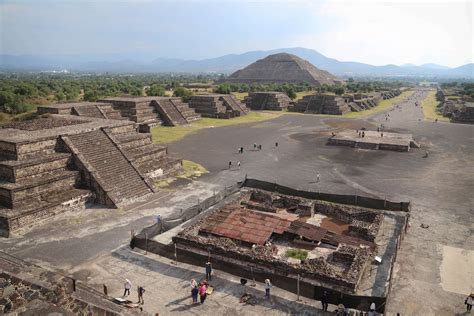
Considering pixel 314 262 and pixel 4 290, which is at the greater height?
pixel 4 290

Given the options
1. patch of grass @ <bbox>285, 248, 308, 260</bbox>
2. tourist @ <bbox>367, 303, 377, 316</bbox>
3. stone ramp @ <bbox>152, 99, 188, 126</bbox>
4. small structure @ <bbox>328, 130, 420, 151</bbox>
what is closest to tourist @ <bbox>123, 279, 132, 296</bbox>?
patch of grass @ <bbox>285, 248, 308, 260</bbox>

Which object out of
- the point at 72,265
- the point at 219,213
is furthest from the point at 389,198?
the point at 72,265

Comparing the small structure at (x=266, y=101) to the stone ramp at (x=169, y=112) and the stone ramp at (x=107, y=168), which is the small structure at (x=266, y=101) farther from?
the stone ramp at (x=107, y=168)

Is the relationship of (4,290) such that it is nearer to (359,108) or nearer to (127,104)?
(127,104)

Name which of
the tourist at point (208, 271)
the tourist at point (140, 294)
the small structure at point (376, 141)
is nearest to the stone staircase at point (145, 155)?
the tourist at point (208, 271)

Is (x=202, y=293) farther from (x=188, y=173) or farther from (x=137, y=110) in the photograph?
(x=137, y=110)

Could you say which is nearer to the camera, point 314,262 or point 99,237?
point 314,262
